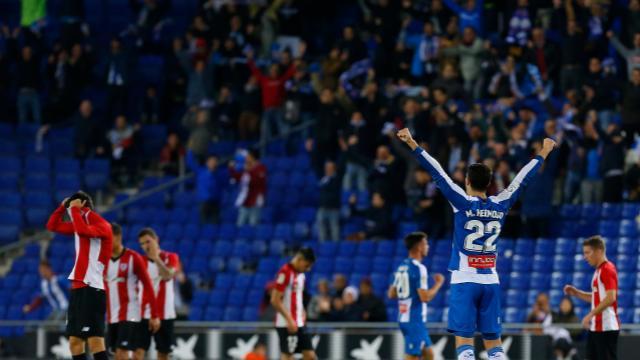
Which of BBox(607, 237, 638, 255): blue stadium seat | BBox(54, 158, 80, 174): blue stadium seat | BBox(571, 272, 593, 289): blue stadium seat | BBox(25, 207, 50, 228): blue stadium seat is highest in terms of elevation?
BBox(54, 158, 80, 174): blue stadium seat

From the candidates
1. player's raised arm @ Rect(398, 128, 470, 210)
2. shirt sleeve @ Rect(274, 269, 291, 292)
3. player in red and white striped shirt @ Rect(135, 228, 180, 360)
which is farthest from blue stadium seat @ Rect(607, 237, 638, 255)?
player's raised arm @ Rect(398, 128, 470, 210)

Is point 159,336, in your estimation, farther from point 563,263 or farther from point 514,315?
point 563,263

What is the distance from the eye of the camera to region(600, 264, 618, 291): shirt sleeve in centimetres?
1608

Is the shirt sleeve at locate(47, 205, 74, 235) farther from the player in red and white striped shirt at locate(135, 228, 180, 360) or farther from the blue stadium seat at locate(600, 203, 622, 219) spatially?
the blue stadium seat at locate(600, 203, 622, 219)

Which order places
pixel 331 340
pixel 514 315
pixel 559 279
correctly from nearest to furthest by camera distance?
pixel 331 340 → pixel 514 315 → pixel 559 279

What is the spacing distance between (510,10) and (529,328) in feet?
26.4

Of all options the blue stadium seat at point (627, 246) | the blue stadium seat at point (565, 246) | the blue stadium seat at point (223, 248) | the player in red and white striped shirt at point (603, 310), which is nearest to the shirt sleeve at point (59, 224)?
the player in red and white striped shirt at point (603, 310)

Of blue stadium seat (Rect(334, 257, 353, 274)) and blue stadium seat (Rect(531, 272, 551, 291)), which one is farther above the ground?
blue stadium seat (Rect(334, 257, 353, 274))

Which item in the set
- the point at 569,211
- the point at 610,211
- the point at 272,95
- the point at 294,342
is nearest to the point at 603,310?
the point at 294,342

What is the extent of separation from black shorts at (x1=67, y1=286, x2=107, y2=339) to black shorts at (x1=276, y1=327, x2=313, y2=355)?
2.94 metres

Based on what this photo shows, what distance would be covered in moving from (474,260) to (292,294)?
206 inches

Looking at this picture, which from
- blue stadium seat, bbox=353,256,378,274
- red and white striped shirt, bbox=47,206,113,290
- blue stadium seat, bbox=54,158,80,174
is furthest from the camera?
blue stadium seat, bbox=54,158,80,174

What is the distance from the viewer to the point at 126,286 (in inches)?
707

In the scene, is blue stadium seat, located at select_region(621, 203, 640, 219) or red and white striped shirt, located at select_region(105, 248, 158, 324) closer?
red and white striped shirt, located at select_region(105, 248, 158, 324)
